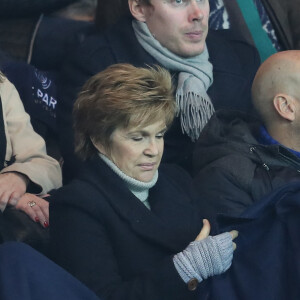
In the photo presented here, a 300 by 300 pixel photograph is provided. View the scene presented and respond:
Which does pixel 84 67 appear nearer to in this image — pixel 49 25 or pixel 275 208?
pixel 49 25

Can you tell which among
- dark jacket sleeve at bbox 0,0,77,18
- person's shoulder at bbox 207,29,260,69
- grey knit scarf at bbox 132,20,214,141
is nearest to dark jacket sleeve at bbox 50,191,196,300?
grey knit scarf at bbox 132,20,214,141

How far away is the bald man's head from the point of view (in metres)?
2.68

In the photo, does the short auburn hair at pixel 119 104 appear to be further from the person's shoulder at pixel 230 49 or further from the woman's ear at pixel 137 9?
the person's shoulder at pixel 230 49

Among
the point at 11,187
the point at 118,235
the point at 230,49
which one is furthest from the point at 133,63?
the point at 118,235

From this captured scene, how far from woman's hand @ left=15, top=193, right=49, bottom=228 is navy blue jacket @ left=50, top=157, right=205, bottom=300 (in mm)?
214

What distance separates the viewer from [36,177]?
2.71 meters

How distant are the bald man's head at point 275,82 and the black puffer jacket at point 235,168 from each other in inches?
3.7

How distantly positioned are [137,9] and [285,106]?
72 centimetres

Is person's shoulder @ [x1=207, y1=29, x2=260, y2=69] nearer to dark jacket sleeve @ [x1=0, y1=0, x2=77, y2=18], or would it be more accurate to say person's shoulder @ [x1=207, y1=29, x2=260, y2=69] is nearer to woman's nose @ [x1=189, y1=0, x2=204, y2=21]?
woman's nose @ [x1=189, y1=0, x2=204, y2=21]

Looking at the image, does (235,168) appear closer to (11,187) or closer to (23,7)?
(11,187)

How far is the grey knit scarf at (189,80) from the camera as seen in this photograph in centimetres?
297

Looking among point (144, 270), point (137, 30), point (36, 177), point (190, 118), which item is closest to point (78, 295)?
point (144, 270)

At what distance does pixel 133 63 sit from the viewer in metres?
3.04

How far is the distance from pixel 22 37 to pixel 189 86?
0.79m
